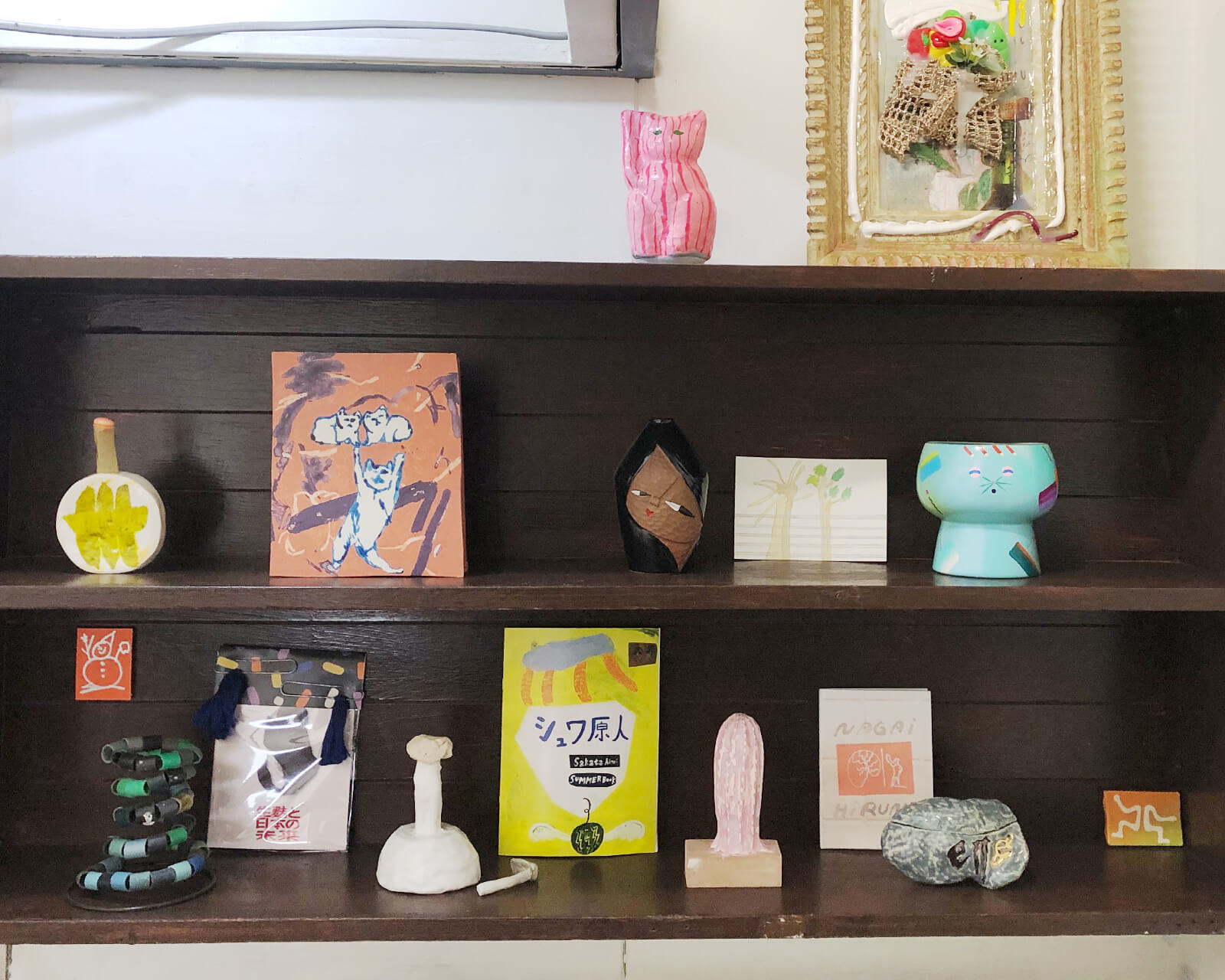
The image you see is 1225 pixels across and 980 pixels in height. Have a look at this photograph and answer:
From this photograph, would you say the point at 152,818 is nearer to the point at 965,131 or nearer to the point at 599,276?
the point at 599,276

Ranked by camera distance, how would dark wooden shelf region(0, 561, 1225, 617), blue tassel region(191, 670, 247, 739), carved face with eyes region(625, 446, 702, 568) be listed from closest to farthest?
1. dark wooden shelf region(0, 561, 1225, 617)
2. carved face with eyes region(625, 446, 702, 568)
3. blue tassel region(191, 670, 247, 739)

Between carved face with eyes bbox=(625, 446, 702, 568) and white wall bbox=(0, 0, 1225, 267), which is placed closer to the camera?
carved face with eyes bbox=(625, 446, 702, 568)

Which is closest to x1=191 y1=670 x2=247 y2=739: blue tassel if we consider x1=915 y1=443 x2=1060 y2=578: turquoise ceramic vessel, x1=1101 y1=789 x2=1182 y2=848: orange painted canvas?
x1=915 y1=443 x2=1060 y2=578: turquoise ceramic vessel

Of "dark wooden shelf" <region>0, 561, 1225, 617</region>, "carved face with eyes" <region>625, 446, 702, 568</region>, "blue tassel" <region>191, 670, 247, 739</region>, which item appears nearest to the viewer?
"dark wooden shelf" <region>0, 561, 1225, 617</region>

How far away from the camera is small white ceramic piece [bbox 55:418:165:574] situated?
1.19m

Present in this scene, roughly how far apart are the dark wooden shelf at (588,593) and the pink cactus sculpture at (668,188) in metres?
0.40

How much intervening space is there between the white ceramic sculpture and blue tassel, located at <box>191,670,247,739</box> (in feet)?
0.90

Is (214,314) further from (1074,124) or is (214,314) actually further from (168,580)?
(1074,124)

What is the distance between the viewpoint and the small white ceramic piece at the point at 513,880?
3.80 feet

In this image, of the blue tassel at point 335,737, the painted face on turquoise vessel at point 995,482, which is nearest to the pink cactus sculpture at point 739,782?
the painted face on turquoise vessel at point 995,482

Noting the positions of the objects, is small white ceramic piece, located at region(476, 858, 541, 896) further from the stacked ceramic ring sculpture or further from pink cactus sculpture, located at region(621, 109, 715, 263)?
pink cactus sculpture, located at region(621, 109, 715, 263)

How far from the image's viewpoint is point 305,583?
1.10m

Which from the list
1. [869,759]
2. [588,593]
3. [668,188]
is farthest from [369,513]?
[869,759]

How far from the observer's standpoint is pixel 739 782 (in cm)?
119
